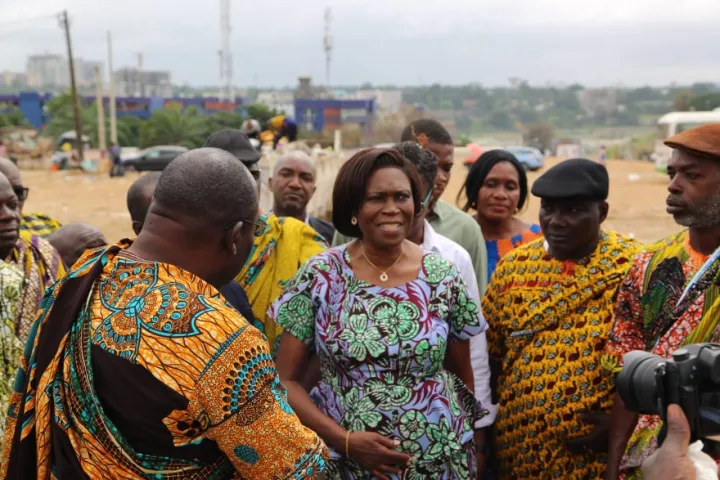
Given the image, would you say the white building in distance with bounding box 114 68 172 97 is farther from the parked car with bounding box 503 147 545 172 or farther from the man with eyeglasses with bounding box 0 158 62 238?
the man with eyeglasses with bounding box 0 158 62 238

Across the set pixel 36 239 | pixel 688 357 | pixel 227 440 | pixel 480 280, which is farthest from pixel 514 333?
pixel 36 239

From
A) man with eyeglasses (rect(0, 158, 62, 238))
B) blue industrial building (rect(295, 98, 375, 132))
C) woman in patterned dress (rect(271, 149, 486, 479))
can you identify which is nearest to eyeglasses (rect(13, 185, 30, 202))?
man with eyeglasses (rect(0, 158, 62, 238))

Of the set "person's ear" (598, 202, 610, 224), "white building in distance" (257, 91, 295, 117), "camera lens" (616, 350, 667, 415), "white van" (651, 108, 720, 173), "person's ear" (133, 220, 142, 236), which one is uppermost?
"person's ear" (598, 202, 610, 224)

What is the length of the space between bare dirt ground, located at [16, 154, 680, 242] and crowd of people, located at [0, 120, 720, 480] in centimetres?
1322

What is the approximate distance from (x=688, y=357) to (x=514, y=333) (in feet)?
5.32

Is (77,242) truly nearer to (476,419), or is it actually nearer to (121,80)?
(476,419)

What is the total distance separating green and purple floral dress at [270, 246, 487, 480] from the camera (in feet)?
9.91

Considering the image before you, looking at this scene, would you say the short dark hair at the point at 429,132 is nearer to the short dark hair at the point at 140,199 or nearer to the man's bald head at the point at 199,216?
the short dark hair at the point at 140,199

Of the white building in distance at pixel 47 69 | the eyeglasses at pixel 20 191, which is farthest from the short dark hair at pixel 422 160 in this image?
the white building in distance at pixel 47 69

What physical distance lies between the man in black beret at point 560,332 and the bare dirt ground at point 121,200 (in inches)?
537

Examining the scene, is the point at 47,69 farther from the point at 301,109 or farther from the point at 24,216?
the point at 24,216

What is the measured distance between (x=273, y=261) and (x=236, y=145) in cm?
85

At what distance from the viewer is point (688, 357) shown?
79.2 inches

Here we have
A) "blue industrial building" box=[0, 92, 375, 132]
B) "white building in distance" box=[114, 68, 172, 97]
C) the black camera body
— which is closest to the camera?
the black camera body
